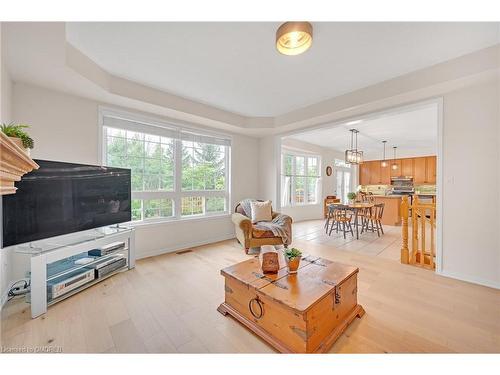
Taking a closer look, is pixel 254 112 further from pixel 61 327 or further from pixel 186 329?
pixel 61 327

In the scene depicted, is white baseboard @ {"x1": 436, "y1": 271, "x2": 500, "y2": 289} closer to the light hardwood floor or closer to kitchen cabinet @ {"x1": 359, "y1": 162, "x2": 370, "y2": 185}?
the light hardwood floor

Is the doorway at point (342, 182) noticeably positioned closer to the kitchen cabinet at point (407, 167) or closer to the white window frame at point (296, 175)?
the white window frame at point (296, 175)

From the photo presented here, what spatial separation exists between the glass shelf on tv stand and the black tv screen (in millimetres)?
122

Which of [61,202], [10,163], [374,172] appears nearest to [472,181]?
[10,163]

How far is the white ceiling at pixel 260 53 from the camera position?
1772 mm

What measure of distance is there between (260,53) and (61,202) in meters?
2.49

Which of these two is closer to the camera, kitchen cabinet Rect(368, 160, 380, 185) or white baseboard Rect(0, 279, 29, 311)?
white baseboard Rect(0, 279, 29, 311)

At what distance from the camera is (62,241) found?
7.92 feet

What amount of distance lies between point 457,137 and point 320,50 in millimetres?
2006

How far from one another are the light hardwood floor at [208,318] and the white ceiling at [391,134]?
2463mm

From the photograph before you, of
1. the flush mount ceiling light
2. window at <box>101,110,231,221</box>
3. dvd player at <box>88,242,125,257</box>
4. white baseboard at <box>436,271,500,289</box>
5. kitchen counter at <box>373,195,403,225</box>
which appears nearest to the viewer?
the flush mount ceiling light

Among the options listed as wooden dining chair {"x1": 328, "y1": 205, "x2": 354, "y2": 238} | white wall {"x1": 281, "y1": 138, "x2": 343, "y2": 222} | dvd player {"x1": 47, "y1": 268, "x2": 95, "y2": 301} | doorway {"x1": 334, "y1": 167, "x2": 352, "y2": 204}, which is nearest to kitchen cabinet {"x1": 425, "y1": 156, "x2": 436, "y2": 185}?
doorway {"x1": 334, "y1": 167, "x2": 352, "y2": 204}

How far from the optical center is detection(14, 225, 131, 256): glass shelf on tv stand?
186 cm

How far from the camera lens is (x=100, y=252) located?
2.40 metres
